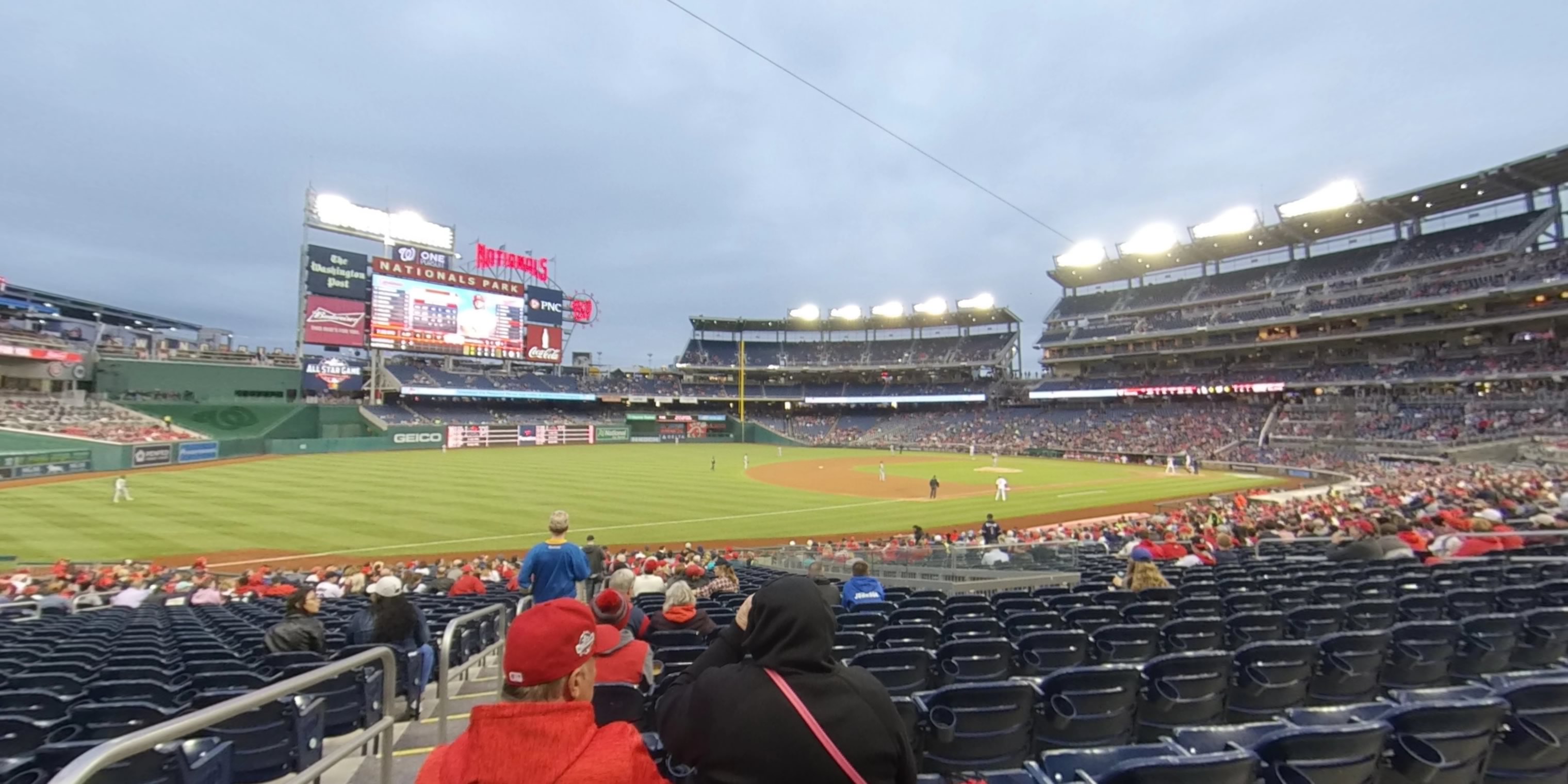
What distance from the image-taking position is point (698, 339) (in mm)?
108562

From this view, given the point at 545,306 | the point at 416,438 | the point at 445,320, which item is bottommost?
the point at 416,438

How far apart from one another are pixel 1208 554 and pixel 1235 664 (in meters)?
9.98

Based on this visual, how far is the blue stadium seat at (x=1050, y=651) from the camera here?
19.0ft

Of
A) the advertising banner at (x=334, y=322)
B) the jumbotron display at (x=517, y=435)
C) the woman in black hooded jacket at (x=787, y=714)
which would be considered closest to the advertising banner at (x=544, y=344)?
the jumbotron display at (x=517, y=435)

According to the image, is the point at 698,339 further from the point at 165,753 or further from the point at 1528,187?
the point at 165,753

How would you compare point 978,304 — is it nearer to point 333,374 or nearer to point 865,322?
point 865,322

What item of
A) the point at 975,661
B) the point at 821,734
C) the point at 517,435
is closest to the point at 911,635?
the point at 975,661

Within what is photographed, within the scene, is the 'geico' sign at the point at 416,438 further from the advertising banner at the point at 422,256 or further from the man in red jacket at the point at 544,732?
the man in red jacket at the point at 544,732

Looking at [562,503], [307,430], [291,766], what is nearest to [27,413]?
[307,430]

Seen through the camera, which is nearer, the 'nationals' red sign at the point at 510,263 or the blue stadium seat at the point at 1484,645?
the blue stadium seat at the point at 1484,645

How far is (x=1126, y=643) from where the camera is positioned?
5965mm

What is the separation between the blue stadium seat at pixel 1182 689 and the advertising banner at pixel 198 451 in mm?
60042

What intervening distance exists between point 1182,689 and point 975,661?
4.96 feet

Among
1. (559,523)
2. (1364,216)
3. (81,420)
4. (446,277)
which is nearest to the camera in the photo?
(559,523)
